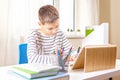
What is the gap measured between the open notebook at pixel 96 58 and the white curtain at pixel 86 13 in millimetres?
1714

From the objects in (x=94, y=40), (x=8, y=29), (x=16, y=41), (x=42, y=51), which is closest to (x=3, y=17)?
(x=8, y=29)

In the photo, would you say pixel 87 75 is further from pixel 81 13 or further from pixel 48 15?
pixel 81 13

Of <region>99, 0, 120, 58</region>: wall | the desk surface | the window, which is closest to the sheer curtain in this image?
the window

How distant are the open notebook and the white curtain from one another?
171cm

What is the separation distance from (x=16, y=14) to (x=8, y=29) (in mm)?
181

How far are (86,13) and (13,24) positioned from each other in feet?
4.21

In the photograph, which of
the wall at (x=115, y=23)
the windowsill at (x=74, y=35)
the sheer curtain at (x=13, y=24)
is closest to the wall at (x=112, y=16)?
the wall at (x=115, y=23)

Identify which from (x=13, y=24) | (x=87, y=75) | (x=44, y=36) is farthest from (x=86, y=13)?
(x=87, y=75)

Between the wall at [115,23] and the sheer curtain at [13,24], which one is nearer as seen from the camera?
the sheer curtain at [13,24]

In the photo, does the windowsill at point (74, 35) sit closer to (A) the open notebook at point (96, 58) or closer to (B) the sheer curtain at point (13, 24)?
(B) the sheer curtain at point (13, 24)

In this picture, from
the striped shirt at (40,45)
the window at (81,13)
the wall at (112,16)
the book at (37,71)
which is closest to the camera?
the book at (37,71)

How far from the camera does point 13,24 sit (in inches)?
79.1

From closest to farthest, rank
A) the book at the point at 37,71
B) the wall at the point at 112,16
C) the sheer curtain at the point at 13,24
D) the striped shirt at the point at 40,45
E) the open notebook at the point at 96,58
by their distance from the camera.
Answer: the book at the point at 37,71 → the open notebook at the point at 96,58 → the striped shirt at the point at 40,45 → the sheer curtain at the point at 13,24 → the wall at the point at 112,16

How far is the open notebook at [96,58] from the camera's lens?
1.11 m
